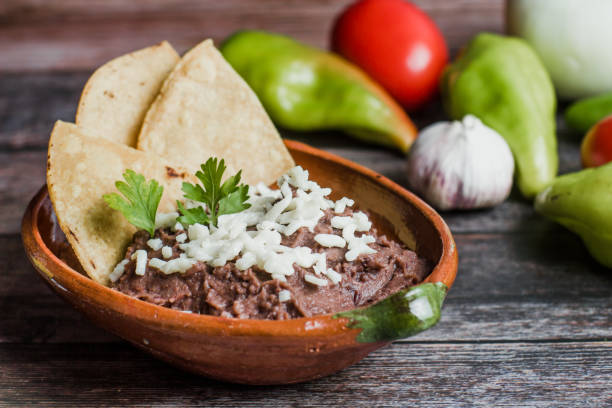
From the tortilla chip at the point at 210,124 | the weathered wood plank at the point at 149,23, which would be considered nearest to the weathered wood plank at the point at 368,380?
the tortilla chip at the point at 210,124

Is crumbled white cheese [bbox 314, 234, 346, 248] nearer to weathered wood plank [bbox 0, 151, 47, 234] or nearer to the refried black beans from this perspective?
the refried black beans

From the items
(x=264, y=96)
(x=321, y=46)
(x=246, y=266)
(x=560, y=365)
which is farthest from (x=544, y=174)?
(x=321, y=46)

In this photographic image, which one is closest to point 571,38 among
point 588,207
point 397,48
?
point 397,48

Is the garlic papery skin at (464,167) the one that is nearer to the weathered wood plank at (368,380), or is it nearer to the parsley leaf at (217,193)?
the weathered wood plank at (368,380)

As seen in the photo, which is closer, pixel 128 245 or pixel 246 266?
pixel 246 266

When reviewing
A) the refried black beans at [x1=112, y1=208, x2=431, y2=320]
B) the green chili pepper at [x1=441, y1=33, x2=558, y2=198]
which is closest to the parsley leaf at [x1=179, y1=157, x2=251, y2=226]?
the refried black beans at [x1=112, y1=208, x2=431, y2=320]

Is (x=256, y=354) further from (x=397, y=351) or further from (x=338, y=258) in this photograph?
(x=397, y=351)
